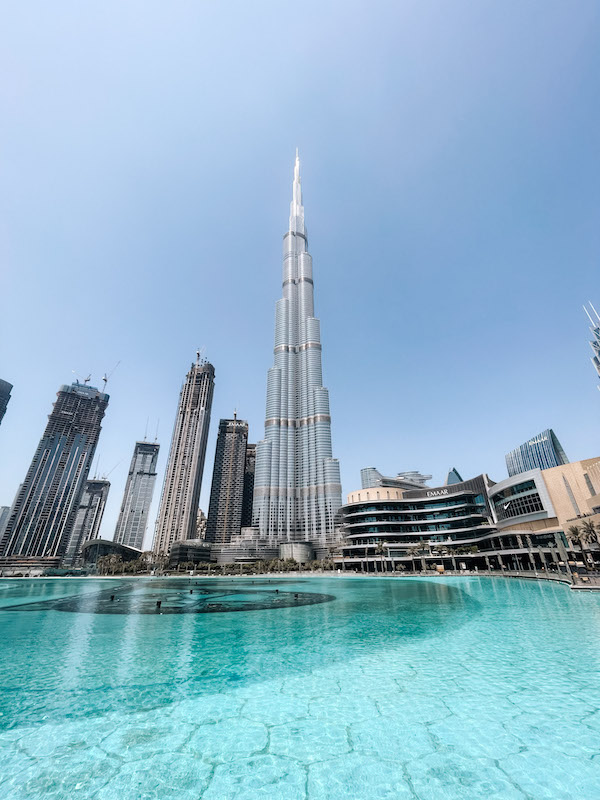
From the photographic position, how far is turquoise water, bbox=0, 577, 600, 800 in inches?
330

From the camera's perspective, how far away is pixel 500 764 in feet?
28.9

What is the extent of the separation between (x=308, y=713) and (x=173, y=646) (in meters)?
12.8

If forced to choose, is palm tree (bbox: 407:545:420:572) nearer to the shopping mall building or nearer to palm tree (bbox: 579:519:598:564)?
the shopping mall building

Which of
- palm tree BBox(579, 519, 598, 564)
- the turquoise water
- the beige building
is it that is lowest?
the turquoise water

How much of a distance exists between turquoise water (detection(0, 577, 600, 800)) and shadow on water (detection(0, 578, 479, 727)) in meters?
0.15

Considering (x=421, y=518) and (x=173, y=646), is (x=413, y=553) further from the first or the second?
(x=173, y=646)

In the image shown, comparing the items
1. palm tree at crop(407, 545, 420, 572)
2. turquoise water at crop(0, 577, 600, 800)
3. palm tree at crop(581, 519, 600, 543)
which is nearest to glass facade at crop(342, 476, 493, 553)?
palm tree at crop(407, 545, 420, 572)

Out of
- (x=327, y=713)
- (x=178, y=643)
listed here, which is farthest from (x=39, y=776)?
(x=178, y=643)

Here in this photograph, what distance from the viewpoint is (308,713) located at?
11945mm

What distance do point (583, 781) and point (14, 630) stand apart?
35548 millimetres

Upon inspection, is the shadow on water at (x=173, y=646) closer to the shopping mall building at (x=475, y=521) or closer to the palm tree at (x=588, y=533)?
the palm tree at (x=588, y=533)

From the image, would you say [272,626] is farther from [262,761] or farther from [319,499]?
[319,499]

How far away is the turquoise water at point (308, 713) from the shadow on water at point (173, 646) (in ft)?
0.49

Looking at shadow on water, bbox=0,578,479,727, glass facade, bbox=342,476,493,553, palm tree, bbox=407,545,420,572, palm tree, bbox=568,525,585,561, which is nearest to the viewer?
A: shadow on water, bbox=0,578,479,727
